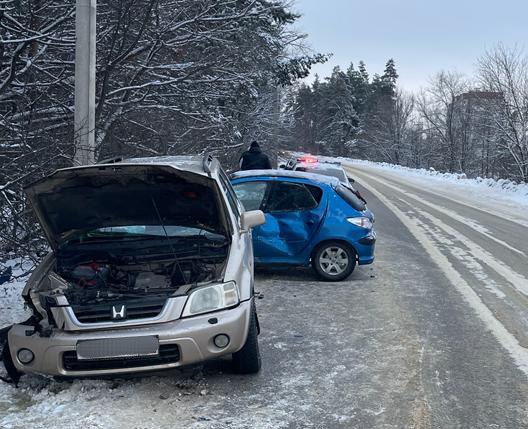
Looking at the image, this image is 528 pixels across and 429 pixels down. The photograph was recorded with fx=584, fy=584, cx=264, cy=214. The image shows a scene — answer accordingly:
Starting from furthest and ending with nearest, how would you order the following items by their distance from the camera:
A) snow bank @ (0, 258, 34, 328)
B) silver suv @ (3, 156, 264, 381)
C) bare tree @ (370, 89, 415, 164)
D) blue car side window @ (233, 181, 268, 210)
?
bare tree @ (370, 89, 415, 164)
blue car side window @ (233, 181, 268, 210)
snow bank @ (0, 258, 34, 328)
silver suv @ (3, 156, 264, 381)

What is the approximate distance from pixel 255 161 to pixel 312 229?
15.1 ft

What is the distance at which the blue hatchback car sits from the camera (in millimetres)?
8219

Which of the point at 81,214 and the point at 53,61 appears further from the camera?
the point at 53,61

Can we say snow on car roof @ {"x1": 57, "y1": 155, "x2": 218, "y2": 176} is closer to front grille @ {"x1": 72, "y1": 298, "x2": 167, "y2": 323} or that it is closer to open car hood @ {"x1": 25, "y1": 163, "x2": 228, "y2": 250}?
open car hood @ {"x1": 25, "y1": 163, "x2": 228, "y2": 250}

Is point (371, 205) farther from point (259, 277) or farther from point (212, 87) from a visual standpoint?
point (259, 277)

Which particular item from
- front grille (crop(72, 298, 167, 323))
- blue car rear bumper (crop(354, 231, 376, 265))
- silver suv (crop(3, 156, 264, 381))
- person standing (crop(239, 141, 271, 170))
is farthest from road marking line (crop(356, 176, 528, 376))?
person standing (crop(239, 141, 271, 170))

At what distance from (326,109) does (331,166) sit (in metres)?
80.5

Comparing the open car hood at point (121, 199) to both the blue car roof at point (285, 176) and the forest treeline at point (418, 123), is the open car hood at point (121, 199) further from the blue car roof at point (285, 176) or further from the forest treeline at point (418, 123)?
the forest treeline at point (418, 123)

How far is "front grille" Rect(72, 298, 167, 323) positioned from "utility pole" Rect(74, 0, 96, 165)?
357cm

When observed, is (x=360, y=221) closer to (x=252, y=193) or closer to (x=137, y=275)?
(x=252, y=193)

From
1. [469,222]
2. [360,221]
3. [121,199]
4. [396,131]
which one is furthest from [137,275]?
[396,131]

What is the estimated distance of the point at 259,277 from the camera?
8602 mm

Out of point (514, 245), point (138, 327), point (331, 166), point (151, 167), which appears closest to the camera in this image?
point (138, 327)

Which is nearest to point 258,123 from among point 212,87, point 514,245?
point 212,87
